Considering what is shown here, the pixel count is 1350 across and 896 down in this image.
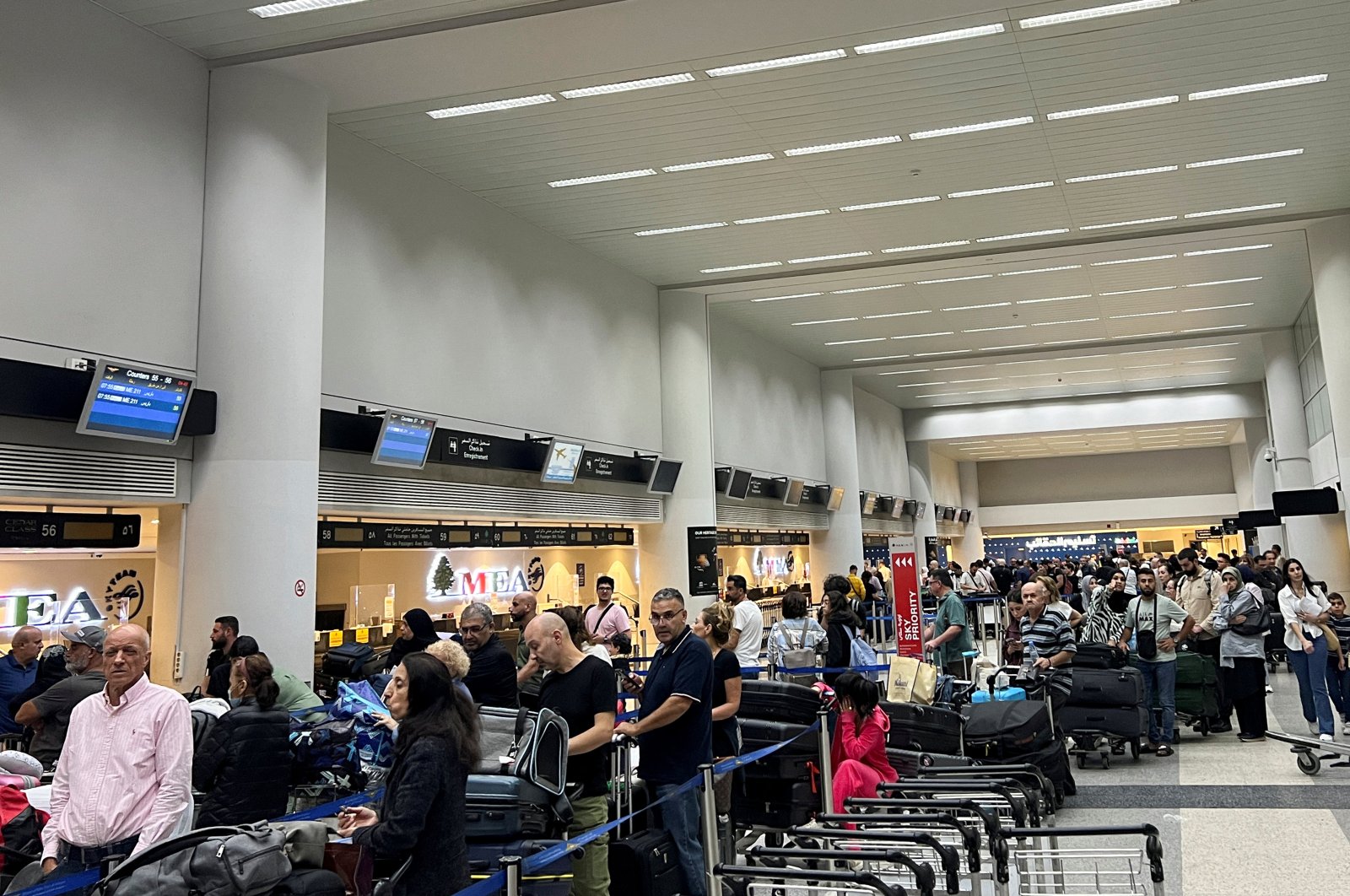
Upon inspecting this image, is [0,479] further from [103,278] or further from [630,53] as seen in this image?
[630,53]

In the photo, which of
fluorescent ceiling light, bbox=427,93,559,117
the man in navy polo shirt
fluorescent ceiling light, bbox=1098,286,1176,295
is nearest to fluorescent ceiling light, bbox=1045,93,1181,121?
fluorescent ceiling light, bbox=427,93,559,117

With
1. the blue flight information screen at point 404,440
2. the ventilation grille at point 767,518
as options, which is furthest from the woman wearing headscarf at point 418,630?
the ventilation grille at point 767,518

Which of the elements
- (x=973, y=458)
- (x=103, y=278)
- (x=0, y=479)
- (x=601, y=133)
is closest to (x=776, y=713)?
(x=0, y=479)

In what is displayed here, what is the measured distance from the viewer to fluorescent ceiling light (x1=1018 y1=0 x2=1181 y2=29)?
813cm

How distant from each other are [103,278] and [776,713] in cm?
560

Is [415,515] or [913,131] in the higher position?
[913,131]

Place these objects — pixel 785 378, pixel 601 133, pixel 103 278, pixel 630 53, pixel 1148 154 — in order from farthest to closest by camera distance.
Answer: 1. pixel 785 378
2. pixel 1148 154
3. pixel 601 133
4. pixel 630 53
5. pixel 103 278

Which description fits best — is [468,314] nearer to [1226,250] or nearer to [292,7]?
[292,7]

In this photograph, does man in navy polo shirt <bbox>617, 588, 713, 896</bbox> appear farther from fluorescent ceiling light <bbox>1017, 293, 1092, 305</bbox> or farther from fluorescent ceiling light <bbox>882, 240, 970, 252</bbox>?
fluorescent ceiling light <bbox>1017, 293, 1092, 305</bbox>

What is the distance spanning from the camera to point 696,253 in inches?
569

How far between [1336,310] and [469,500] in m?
11.5

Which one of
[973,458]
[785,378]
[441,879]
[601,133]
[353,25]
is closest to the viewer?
[441,879]

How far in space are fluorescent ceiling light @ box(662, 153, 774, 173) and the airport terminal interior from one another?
5 cm

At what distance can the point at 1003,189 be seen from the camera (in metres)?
12.3
